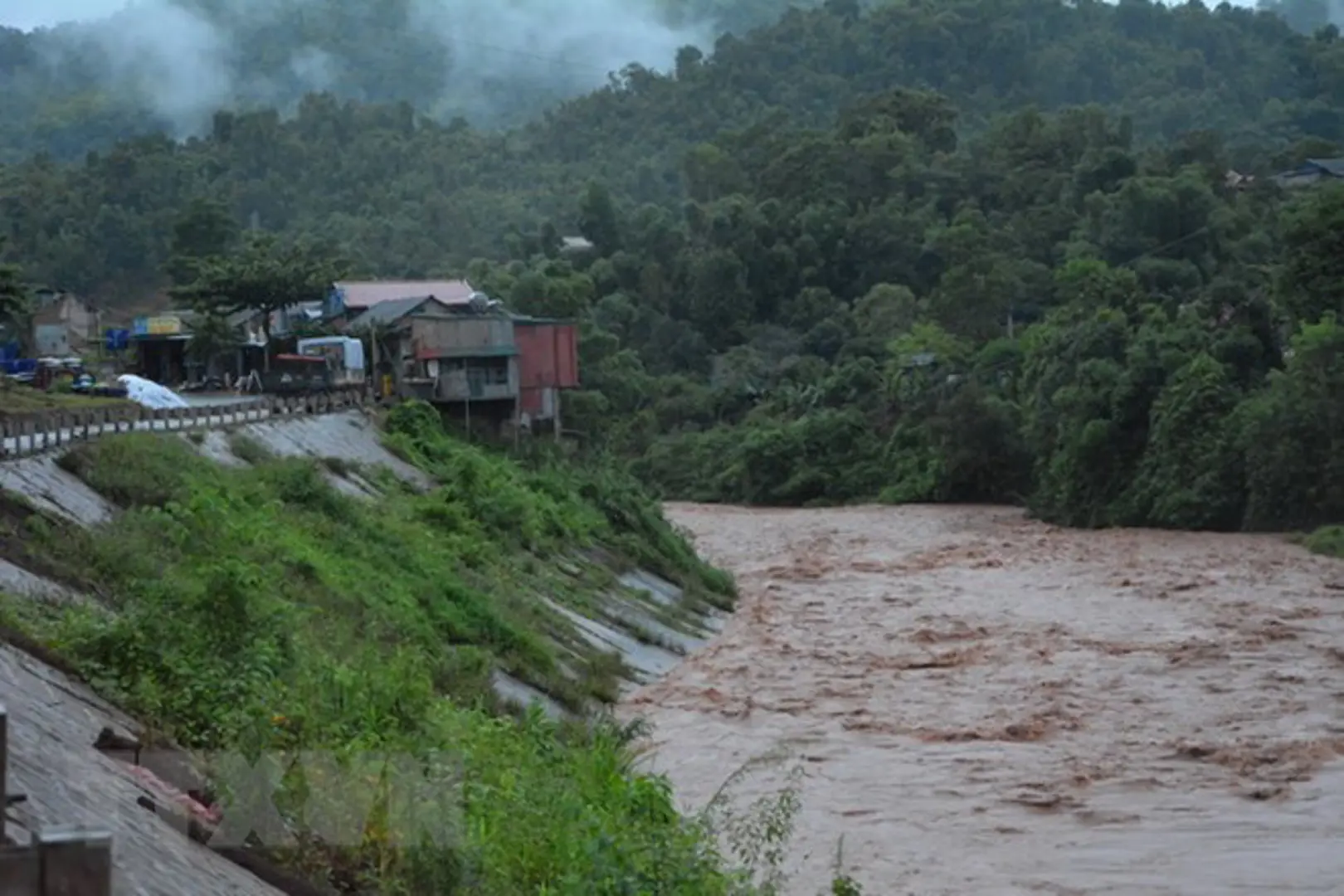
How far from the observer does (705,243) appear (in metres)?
78.6

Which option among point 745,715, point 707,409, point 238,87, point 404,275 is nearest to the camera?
point 745,715

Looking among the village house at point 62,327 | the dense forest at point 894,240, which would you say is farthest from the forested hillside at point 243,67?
the village house at point 62,327

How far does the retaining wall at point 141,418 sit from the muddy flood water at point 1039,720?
688 cm

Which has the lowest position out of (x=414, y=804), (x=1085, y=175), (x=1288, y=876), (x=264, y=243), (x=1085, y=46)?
(x=1288, y=876)

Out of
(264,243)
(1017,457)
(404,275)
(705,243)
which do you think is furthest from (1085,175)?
(264,243)

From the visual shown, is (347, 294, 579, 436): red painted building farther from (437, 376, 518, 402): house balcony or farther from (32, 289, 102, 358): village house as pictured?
(32, 289, 102, 358): village house

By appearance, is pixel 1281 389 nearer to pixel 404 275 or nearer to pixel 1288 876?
pixel 1288 876

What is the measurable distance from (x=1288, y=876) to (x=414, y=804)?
7.62 metres

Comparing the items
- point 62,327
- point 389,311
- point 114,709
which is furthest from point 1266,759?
point 62,327

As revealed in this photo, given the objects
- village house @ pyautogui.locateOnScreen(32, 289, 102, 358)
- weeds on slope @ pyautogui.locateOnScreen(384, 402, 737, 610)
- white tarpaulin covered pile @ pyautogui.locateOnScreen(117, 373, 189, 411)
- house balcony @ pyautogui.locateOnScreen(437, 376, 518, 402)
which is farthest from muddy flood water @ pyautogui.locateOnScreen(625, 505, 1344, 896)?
village house @ pyautogui.locateOnScreen(32, 289, 102, 358)

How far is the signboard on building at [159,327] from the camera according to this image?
43.4 m

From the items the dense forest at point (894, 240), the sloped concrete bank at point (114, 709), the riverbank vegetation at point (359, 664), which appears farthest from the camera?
the dense forest at point (894, 240)

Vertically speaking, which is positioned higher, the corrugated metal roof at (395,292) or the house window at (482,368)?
the corrugated metal roof at (395,292)

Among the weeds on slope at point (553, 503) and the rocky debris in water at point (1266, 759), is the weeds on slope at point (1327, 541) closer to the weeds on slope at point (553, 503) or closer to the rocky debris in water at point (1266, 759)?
the weeds on slope at point (553, 503)
